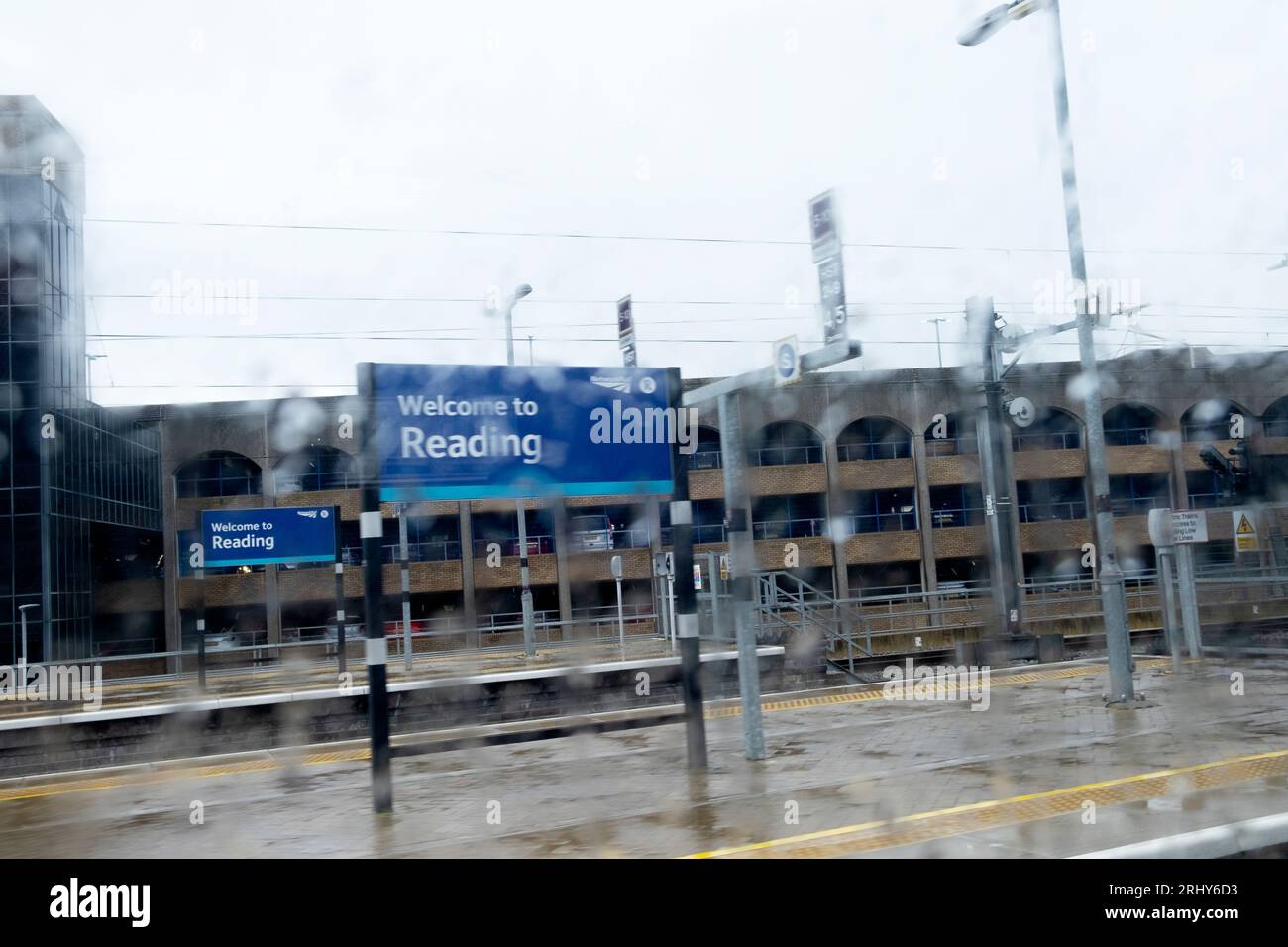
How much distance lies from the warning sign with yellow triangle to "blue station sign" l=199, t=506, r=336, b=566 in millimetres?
14624

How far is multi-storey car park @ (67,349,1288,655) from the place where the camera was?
1585 inches

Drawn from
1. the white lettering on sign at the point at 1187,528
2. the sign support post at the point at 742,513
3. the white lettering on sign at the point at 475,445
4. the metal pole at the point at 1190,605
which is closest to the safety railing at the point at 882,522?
the metal pole at the point at 1190,605

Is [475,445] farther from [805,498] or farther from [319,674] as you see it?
[805,498]

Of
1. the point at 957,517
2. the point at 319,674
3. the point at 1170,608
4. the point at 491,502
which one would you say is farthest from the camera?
the point at 957,517

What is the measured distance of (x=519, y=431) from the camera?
29.0 ft

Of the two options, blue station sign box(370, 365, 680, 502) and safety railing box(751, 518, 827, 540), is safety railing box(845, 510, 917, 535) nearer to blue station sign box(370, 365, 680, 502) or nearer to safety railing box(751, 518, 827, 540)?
safety railing box(751, 518, 827, 540)

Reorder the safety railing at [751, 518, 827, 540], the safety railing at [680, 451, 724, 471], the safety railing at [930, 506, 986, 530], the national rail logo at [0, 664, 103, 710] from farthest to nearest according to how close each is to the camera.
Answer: the safety railing at [930, 506, 986, 530] → the safety railing at [751, 518, 827, 540] → the safety railing at [680, 451, 724, 471] → the national rail logo at [0, 664, 103, 710]

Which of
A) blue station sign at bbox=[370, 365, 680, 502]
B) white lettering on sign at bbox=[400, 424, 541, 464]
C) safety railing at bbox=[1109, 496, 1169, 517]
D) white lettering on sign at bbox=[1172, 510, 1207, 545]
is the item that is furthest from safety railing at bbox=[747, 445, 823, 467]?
white lettering on sign at bbox=[400, 424, 541, 464]

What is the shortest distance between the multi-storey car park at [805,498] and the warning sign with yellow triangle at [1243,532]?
2392 centimetres

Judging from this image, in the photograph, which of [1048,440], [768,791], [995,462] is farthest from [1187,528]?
[1048,440]

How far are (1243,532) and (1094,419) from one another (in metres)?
6.86

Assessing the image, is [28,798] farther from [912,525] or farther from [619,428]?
[912,525]
